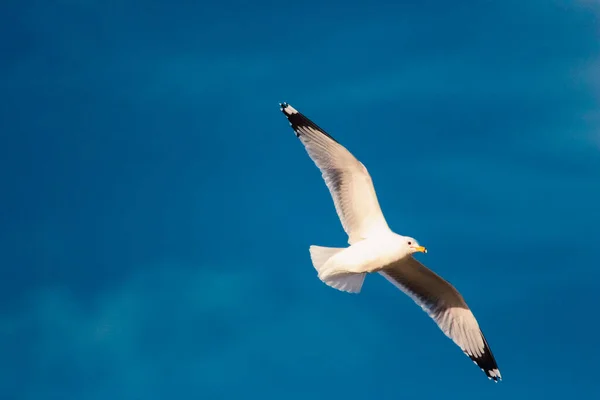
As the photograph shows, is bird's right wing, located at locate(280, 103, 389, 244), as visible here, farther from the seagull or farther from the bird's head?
the bird's head

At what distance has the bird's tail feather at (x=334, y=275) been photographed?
681 centimetres

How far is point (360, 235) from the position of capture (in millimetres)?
7055

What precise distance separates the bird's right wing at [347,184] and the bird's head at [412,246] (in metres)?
0.32

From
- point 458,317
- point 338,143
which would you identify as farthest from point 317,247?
point 458,317

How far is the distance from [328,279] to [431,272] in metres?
0.90

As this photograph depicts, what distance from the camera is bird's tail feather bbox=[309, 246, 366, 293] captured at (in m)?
6.81

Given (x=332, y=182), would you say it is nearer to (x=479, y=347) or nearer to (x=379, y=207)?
(x=379, y=207)

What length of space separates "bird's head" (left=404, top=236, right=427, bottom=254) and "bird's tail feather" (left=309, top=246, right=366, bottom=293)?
50 cm

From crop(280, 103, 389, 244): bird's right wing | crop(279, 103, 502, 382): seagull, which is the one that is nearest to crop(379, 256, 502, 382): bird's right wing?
crop(279, 103, 502, 382): seagull

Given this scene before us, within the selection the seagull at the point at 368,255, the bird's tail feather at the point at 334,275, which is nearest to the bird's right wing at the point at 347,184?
the seagull at the point at 368,255

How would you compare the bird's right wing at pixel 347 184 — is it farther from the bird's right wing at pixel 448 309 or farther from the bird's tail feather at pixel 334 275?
the bird's right wing at pixel 448 309

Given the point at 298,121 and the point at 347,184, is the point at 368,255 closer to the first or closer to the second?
the point at 347,184

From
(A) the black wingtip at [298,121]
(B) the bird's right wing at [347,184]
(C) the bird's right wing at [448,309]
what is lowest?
(C) the bird's right wing at [448,309]

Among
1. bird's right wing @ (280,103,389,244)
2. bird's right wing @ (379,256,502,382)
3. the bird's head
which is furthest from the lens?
bird's right wing @ (379,256,502,382)
